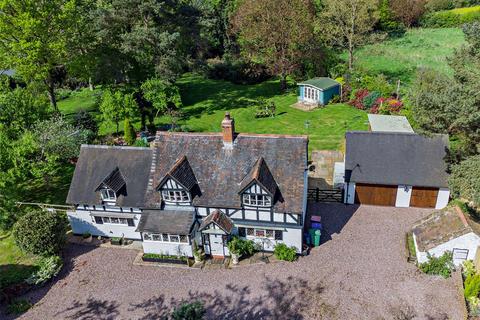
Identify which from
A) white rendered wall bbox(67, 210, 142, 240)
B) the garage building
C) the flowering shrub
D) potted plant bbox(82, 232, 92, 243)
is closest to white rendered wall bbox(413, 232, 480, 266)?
the garage building

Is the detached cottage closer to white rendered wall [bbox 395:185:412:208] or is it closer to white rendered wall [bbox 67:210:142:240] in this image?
white rendered wall [bbox 67:210:142:240]

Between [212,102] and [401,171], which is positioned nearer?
[401,171]

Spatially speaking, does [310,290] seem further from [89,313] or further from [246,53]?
[246,53]

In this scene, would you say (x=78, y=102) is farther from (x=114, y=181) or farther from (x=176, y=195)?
(x=176, y=195)

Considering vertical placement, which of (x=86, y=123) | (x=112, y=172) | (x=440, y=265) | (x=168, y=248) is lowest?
(x=440, y=265)

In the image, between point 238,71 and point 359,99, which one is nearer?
point 359,99

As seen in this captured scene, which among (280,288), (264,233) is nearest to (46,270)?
(264,233)

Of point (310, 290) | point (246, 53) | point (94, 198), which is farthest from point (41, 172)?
point (246, 53)

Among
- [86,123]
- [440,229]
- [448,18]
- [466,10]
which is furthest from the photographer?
[466,10]
